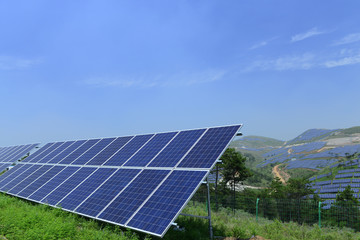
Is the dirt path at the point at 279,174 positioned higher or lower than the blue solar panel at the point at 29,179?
lower

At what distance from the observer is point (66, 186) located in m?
13.6

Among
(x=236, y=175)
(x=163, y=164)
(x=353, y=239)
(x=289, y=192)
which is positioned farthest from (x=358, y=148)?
Result: (x=163, y=164)

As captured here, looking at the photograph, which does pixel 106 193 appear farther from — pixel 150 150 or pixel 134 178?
pixel 150 150

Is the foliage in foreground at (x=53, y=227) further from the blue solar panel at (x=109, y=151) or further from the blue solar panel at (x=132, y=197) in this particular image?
the blue solar panel at (x=109, y=151)

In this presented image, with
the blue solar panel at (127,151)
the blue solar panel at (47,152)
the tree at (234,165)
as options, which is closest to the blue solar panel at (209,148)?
the blue solar panel at (127,151)

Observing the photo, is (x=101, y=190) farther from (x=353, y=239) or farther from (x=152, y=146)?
(x=353, y=239)

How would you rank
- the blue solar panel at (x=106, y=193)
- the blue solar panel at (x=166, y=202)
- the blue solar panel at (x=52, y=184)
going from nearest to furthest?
the blue solar panel at (x=166, y=202)
the blue solar panel at (x=106, y=193)
the blue solar panel at (x=52, y=184)

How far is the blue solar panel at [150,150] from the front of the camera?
38.8 feet

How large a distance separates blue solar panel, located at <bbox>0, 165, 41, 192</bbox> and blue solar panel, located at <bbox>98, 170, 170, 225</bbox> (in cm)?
1189

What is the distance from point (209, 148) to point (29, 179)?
1376cm

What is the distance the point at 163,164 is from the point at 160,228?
3348 mm

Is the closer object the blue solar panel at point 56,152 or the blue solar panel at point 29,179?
the blue solar panel at point 29,179

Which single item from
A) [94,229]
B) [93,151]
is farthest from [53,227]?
[93,151]

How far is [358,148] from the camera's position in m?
79.8
